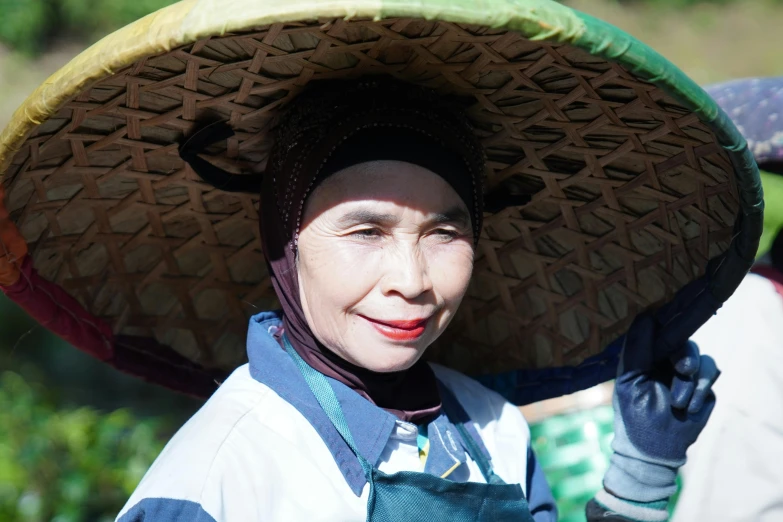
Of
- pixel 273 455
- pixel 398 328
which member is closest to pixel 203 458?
pixel 273 455

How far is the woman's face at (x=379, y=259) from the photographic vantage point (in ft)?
4.79

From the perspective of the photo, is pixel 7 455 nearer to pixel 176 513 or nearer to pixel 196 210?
pixel 196 210

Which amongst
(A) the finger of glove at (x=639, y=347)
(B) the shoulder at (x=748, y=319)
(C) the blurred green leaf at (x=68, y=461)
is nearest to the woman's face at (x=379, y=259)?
(A) the finger of glove at (x=639, y=347)

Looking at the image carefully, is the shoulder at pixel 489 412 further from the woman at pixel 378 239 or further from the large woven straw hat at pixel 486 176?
the large woven straw hat at pixel 486 176

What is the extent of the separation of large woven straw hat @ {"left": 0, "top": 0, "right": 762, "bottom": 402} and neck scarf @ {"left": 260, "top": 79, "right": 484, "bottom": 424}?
53mm

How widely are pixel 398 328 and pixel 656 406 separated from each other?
0.63 m

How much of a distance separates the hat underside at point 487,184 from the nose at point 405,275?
1.08 ft

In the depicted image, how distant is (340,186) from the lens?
1487mm

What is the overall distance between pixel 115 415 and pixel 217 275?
3.53 feet

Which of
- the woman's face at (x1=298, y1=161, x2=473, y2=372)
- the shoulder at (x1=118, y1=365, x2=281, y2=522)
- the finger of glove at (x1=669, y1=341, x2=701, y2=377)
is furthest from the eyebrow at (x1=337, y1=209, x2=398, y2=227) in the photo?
the finger of glove at (x1=669, y1=341, x2=701, y2=377)

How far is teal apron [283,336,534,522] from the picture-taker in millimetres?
1451

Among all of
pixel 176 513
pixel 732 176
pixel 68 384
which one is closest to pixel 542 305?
pixel 732 176

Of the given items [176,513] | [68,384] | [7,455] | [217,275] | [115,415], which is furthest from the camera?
[68,384]

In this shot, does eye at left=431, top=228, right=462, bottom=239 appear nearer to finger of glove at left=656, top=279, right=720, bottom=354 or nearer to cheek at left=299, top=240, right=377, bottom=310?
cheek at left=299, top=240, right=377, bottom=310
